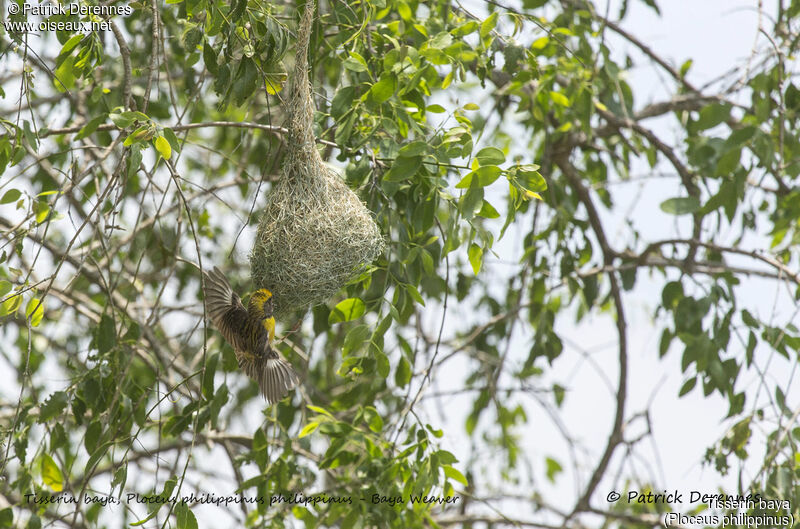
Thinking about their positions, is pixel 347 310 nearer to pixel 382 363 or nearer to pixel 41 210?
pixel 382 363

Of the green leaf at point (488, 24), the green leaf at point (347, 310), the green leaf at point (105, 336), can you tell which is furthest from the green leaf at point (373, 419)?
the green leaf at point (488, 24)

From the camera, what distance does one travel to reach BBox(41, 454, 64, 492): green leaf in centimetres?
251

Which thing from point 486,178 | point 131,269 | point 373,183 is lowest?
point 486,178

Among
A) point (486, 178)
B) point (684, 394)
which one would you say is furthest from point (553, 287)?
point (486, 178)

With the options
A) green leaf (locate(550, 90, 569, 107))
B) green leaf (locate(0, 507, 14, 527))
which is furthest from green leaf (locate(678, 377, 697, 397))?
green leaf (locate(0, 507, 14, 527))

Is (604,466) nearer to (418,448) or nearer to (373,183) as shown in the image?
(418,448)

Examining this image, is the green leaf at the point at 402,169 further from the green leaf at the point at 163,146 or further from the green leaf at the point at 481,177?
the green leaf at the point at 163,146

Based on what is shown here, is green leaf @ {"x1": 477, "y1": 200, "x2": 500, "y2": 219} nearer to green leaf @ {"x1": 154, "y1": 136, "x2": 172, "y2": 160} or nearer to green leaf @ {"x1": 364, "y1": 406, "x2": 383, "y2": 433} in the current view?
green leaf @ {"x1": 154, "y1": 136, "x2": 172, "y2": 160}

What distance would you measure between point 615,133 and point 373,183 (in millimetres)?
1603

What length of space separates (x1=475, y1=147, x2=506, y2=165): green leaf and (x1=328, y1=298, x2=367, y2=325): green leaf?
22.2 inches

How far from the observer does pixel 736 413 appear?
9.14ft

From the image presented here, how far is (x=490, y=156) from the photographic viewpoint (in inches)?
77.8

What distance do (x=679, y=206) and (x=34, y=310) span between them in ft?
6.24

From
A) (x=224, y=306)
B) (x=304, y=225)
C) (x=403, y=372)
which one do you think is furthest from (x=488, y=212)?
(x=403, y=372)
